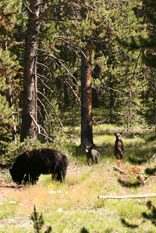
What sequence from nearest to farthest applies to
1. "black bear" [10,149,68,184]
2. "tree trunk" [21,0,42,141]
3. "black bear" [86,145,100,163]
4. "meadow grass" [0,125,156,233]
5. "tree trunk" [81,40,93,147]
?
1. "meadow grass" [0,125,156,233]
2. "black bear" [10,149,68,184]
3. "tree trunk" [21,0,42,141]
4. "black bear" [86,145,100,163]
5. "tree trunk" [81,40,93,147]

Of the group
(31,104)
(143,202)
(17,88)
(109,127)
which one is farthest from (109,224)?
(109,127)

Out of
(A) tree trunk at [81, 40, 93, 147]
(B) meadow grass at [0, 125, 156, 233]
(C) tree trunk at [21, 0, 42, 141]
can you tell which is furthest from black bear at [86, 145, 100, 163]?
(A) tree trunk at [81, 40, 93, 147]

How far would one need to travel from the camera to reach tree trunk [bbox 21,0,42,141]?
10.6 meters

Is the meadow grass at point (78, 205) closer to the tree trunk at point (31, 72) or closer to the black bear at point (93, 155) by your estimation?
the black bear at point (93, 155)

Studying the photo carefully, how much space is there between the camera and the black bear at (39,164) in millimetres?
9633

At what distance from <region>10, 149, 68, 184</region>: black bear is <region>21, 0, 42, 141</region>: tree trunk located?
1547 mm

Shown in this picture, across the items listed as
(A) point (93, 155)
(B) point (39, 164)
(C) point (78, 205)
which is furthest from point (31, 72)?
(C) point (78, 205)

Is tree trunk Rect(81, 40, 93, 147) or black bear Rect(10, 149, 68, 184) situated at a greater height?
tree trunk Rect(81, 40, 93, 147)

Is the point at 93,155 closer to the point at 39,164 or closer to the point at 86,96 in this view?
the point at 39,164

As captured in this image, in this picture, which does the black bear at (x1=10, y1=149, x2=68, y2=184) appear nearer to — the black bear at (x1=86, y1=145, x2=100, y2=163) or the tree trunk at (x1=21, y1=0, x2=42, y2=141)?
the tree trunk at (x1=21, y1=0, x2=42, y2=141)

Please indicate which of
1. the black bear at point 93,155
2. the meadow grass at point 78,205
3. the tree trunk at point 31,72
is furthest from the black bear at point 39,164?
the black bear at point 93,155

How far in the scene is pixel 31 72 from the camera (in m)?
11.1

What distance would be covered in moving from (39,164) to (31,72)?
325 cm

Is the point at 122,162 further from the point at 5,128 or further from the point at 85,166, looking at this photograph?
the point at 5,128
